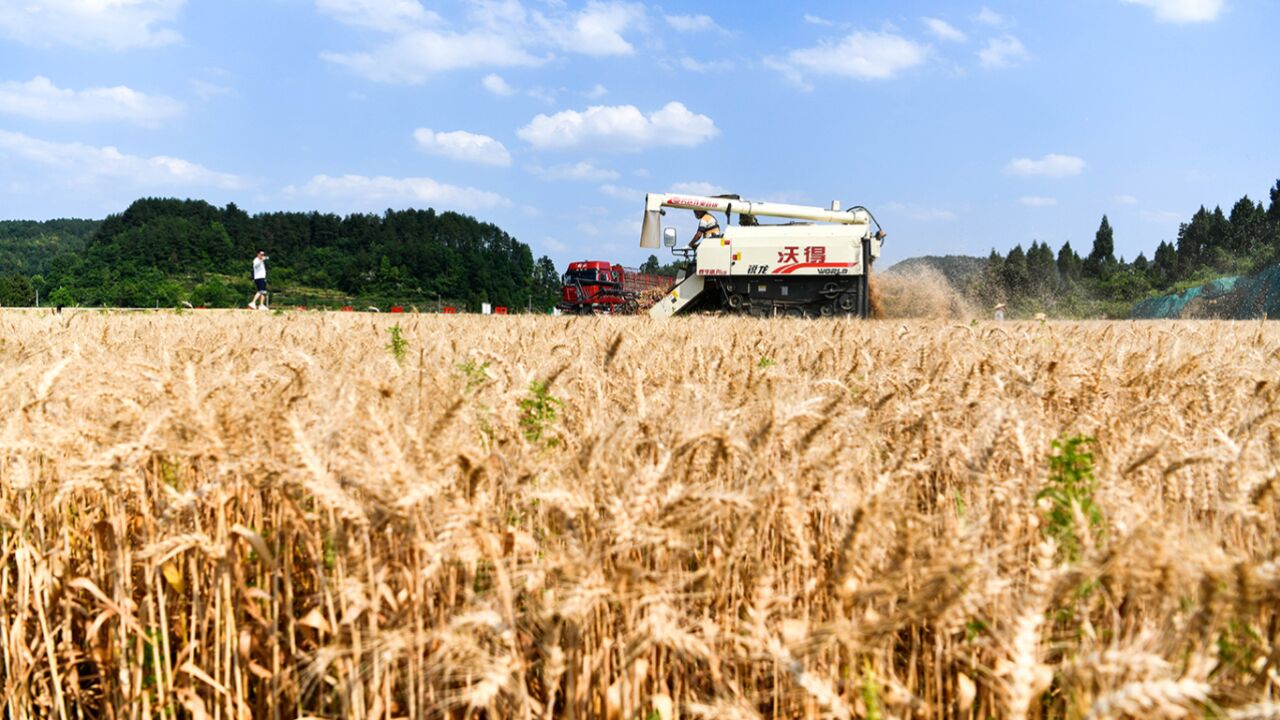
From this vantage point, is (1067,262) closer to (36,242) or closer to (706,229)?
(706,229)

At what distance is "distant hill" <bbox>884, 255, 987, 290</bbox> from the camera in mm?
22781

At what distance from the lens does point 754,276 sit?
1862 centimetres

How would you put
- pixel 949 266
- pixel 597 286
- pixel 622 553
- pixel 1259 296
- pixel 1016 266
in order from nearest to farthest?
A: pixel 622 553, pixel 949 266, pixel 1259 296, pixel 597 286, pixel 1016 266

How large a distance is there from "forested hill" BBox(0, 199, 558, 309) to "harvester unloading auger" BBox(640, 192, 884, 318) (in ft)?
202

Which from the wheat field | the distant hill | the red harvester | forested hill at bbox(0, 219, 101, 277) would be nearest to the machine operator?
the distant hill

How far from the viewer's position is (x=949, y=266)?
25.1m

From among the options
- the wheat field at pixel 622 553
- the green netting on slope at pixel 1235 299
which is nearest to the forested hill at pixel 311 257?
the green netting on slope at pixel 1235 299

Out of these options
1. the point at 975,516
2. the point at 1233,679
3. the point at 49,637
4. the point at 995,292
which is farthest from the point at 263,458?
the point at 995,292

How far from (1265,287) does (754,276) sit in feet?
72.1

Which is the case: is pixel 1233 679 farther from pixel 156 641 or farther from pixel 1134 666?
pixel 156 641

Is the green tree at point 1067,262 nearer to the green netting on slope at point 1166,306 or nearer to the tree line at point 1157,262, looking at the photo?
the tree line at point 1157,262

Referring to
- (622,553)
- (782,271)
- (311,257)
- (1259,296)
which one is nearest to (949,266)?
(782,271)

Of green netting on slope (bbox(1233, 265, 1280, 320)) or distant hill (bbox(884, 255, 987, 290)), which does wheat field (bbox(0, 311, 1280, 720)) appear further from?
green netting on slope (bbox(1233, 265, 1280, 320))

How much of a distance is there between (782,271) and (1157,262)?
243ft
